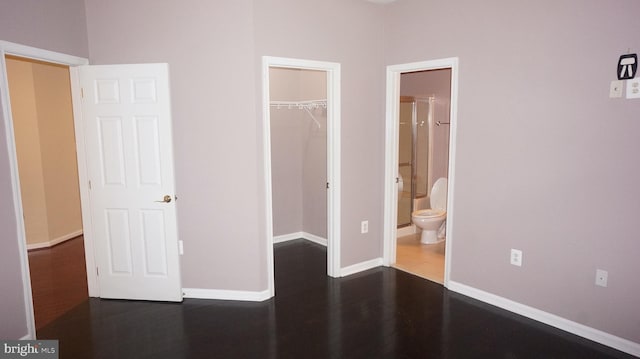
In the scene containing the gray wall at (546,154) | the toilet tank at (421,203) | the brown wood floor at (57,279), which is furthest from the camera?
the toilet tank at (421,203)

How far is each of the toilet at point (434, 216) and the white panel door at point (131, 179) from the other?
2.93 metres

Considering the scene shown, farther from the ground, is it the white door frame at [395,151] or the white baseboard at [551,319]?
the white door frame at [395,151]

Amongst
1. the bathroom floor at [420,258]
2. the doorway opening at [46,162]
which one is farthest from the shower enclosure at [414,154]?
the doorway opening at [46,162]

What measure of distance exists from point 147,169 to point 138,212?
39 cm

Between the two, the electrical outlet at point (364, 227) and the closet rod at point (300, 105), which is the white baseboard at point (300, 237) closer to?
the electrical outlet at point (364, 227)

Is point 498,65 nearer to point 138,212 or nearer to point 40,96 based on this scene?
point 138,212

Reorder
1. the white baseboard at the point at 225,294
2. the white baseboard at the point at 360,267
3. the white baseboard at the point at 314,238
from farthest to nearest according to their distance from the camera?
the white baseboard at the point at 314,238 → the white baseboard at the point at 360,267 → the white baseboard at the point at 225,294

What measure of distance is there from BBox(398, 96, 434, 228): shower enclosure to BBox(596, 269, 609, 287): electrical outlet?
2769mm

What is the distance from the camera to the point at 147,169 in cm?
342

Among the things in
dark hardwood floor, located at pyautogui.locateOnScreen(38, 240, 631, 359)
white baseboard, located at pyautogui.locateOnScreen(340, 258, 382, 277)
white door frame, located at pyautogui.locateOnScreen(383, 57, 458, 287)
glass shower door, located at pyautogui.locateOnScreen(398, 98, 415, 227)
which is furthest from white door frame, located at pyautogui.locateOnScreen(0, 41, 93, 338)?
glass shower door, located at pyautogui.locateOnScreen(398, 98, 415, 227)

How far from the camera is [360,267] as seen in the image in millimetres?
4301

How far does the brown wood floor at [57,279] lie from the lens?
347 cm

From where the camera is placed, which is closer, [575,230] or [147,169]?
[575,230]

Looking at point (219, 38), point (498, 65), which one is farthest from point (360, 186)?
point (219, 38)
